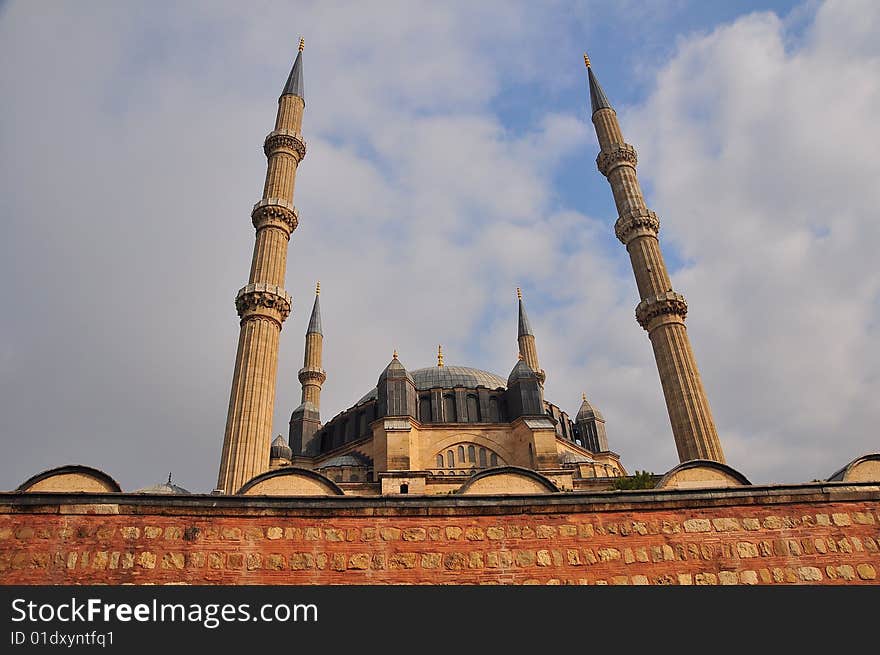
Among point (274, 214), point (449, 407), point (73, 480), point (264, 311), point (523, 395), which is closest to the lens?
point (73, 480)

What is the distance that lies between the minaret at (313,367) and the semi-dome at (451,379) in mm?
3001

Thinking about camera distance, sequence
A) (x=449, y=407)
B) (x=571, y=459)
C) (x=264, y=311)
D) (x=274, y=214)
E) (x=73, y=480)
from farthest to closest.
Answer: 1. (x=449, y=407)
2. (x=571, y=459)
3. (x=274, y=214)
4. (x=264, y=311)
5. (x=73, y=480)

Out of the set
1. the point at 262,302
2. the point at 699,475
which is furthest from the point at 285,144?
the point at 699,475

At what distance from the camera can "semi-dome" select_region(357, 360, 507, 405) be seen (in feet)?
91.1

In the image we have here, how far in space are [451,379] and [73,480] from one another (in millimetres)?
21965

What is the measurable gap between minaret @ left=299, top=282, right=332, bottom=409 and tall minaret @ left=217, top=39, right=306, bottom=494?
1211 centimetres

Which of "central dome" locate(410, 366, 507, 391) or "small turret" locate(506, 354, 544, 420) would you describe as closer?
"small turret" locate(506, 354, 544, 420)

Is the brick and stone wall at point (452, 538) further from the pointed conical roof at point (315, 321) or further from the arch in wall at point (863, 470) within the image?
the pointed conical roof at point (315, 321)

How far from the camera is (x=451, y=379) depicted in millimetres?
28500

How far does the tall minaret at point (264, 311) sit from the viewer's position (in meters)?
15.7

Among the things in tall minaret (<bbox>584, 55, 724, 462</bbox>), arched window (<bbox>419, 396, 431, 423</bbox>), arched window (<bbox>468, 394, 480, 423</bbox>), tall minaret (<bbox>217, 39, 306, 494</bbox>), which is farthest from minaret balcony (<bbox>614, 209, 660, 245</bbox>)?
tall minaret (<bbox>217, 39, 306, 494</bbox>)

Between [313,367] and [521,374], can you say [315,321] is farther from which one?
[521,374]

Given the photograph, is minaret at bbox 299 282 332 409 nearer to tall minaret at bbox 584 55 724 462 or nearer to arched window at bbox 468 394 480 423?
arched window at bbox 468 394 480 423
